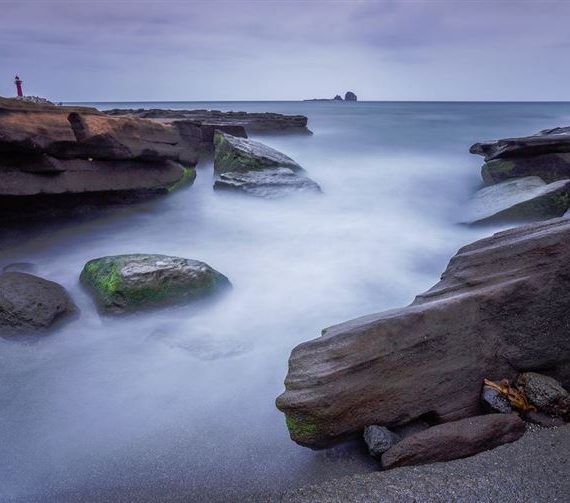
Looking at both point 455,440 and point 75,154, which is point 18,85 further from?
point 455,440

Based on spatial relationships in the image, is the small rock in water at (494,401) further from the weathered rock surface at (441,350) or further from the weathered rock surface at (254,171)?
the weathered rock surface at (254,171)

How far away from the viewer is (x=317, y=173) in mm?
12117

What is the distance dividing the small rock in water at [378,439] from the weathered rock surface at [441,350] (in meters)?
0.06

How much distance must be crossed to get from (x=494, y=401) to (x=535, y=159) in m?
7.35

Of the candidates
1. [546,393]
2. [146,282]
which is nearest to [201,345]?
[146,282]

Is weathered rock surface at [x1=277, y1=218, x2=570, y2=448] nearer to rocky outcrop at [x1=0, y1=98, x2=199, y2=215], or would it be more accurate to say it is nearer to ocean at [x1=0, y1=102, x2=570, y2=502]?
ocean at [x1=0, y1=102, x2=570, y2=502]

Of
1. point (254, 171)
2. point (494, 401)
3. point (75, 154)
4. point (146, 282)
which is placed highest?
point (75, 154)

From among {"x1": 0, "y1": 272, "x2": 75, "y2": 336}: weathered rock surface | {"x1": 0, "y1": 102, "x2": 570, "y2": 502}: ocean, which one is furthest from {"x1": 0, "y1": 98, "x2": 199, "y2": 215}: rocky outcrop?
{"x1": 0, "y1": 272, "x2": 75, "y2": 336}: weathered rock surface

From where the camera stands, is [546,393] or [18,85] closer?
[546,393]

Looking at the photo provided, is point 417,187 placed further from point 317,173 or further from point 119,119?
point 119,119

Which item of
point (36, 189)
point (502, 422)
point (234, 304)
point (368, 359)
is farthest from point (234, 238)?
point (502, 422)

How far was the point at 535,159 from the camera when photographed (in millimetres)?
8914

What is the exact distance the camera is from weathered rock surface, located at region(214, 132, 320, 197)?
936cm

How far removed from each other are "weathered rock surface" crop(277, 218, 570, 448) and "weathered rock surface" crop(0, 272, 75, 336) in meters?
2.68
